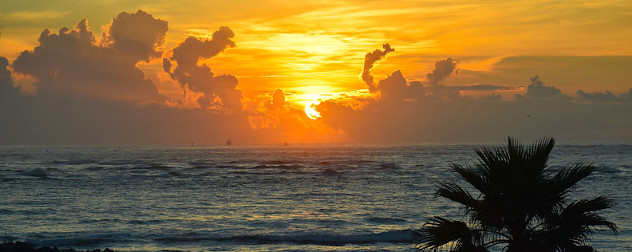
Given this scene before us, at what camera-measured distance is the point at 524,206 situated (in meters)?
10.8

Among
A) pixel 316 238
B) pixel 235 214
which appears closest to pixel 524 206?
pixel 316 238

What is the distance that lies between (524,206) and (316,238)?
1743 cm

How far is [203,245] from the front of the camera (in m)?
25.2

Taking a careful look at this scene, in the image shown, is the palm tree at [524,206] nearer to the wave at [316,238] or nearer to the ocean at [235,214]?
the ocean at [235,214]

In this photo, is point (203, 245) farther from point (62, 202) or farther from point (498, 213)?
point (62, 202)

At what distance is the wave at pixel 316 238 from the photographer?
2641 centimetres

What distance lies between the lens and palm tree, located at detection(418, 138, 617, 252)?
1069 cm

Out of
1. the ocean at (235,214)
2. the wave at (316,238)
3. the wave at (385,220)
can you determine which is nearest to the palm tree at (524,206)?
the ocean at (235,214)

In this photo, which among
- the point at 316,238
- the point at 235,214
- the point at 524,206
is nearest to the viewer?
the point at 524,206

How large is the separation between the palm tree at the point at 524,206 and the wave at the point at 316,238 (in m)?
15.2

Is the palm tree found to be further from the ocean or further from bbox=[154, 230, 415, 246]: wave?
bbox=[154, 230, 415, 246]: wave

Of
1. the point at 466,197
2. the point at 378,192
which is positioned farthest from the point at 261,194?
the point at 466,197

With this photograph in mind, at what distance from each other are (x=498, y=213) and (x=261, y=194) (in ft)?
127

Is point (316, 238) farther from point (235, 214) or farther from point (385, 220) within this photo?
point (235, 214)
